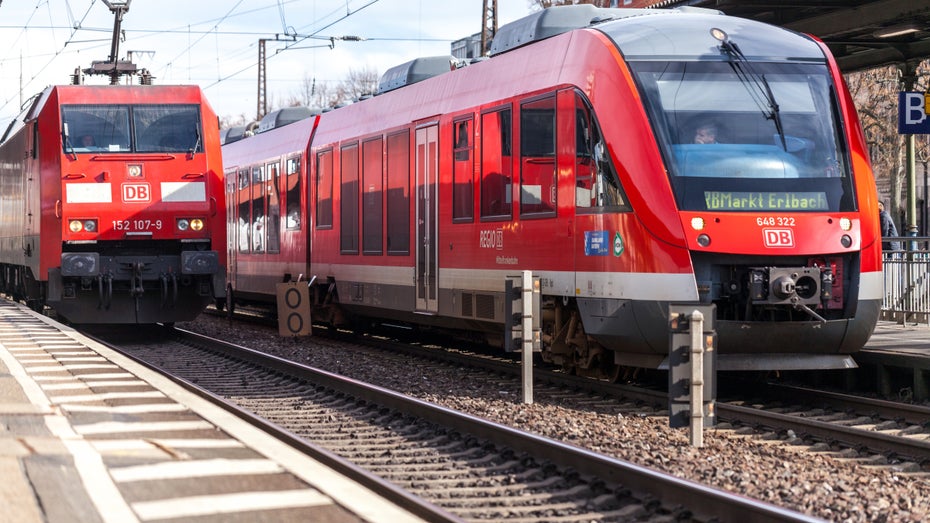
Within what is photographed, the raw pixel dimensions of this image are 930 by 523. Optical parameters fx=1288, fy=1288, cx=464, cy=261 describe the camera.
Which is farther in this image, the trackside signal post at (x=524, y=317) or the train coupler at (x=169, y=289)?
the train coupler at (x=169, y=289)

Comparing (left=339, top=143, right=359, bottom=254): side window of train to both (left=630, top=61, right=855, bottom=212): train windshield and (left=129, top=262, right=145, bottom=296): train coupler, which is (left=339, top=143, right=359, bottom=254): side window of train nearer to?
(left=129, top=262, right=145, bottom=296): train coupler

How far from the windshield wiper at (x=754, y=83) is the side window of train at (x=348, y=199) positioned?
305 inches

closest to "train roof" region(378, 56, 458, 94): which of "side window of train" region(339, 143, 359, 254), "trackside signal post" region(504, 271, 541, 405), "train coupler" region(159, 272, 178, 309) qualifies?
"side window of train" region(339, 143, 359, 254)

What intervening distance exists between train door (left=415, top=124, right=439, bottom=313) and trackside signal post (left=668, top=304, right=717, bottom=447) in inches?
257

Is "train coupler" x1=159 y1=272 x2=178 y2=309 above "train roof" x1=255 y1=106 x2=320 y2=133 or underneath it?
underneath

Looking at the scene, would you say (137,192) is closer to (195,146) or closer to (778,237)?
(195,146)

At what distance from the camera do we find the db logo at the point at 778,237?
10930mm

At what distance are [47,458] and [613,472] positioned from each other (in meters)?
3.24

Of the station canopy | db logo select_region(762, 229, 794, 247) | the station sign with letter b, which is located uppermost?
the station canopy

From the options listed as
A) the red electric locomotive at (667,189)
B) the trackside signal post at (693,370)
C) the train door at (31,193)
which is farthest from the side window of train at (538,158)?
the train door at (31,193)

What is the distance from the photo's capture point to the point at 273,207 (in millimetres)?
22703

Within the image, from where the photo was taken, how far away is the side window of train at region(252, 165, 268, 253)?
922 inches

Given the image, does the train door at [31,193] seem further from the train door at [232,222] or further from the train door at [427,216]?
the train door at [427,216]

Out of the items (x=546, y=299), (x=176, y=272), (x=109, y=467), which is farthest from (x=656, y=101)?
(x=176, y=272)
